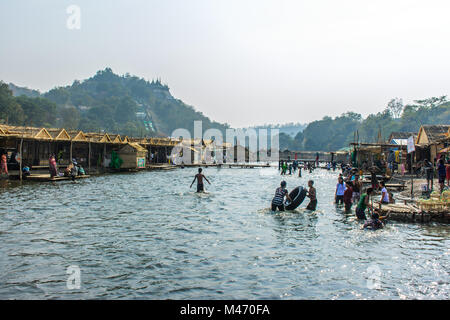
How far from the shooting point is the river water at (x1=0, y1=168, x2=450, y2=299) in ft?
26.3

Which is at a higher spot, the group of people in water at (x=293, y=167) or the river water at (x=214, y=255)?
the group of people in water at (x=293, y=167)

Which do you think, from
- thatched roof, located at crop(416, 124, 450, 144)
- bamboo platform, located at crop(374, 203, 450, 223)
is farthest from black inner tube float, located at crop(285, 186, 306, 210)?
thatched roof, located at crop(416, 124, 450, 144)

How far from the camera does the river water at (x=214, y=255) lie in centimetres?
802

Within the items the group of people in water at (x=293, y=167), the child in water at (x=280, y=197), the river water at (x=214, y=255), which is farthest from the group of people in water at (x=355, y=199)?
the group of people in water at (x=293, y=167)

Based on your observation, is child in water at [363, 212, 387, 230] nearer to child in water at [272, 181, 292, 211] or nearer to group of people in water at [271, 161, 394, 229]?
group of people in water at [271, 161, 394, 229]

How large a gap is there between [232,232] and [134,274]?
17.6 feet

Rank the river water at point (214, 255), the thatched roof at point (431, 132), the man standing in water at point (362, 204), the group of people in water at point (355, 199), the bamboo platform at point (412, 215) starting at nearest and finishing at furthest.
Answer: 1. the river water at point (214, 255)
2. the group of people in water at point (355, 199)
3. the bamboo platform at point (412, 215)
4. the man standing in water at point (362, 204)
5. the thatched roof at point (431, 132)

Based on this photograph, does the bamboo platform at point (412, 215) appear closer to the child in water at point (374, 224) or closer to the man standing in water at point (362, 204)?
the man standing in water at point (362, 204)

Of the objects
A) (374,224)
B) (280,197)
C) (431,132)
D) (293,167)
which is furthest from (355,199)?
(293,167)

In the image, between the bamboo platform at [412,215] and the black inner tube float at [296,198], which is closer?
the bamboo platform at [412,215]

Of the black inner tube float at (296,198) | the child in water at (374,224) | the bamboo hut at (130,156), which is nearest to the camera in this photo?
the child in water at (374,224)

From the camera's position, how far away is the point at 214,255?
10.7 metres
